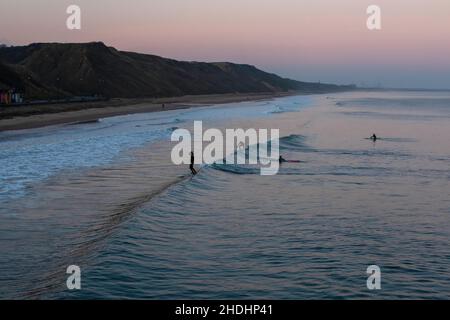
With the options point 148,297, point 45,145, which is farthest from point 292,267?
point 45,145

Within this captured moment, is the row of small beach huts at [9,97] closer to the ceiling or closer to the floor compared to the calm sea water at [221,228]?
closer to the ceiling

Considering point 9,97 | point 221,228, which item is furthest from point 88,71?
point 221,228

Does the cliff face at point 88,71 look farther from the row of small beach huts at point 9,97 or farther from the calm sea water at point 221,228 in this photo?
the calm sea water at point 221,228

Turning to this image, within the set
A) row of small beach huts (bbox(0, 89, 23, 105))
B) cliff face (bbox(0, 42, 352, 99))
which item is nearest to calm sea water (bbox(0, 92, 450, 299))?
row of small beach huts (bbox(0, 89, 23, 105))

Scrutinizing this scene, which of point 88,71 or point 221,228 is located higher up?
point 88,71

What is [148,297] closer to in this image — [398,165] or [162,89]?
[398,165]

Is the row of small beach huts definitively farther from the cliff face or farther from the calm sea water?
the calm sea water

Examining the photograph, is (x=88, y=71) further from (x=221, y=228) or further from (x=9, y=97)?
(x=221, y=228)

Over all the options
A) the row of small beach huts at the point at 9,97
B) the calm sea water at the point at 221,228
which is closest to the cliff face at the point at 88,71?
the row of small beach huts at the point at 9,97
